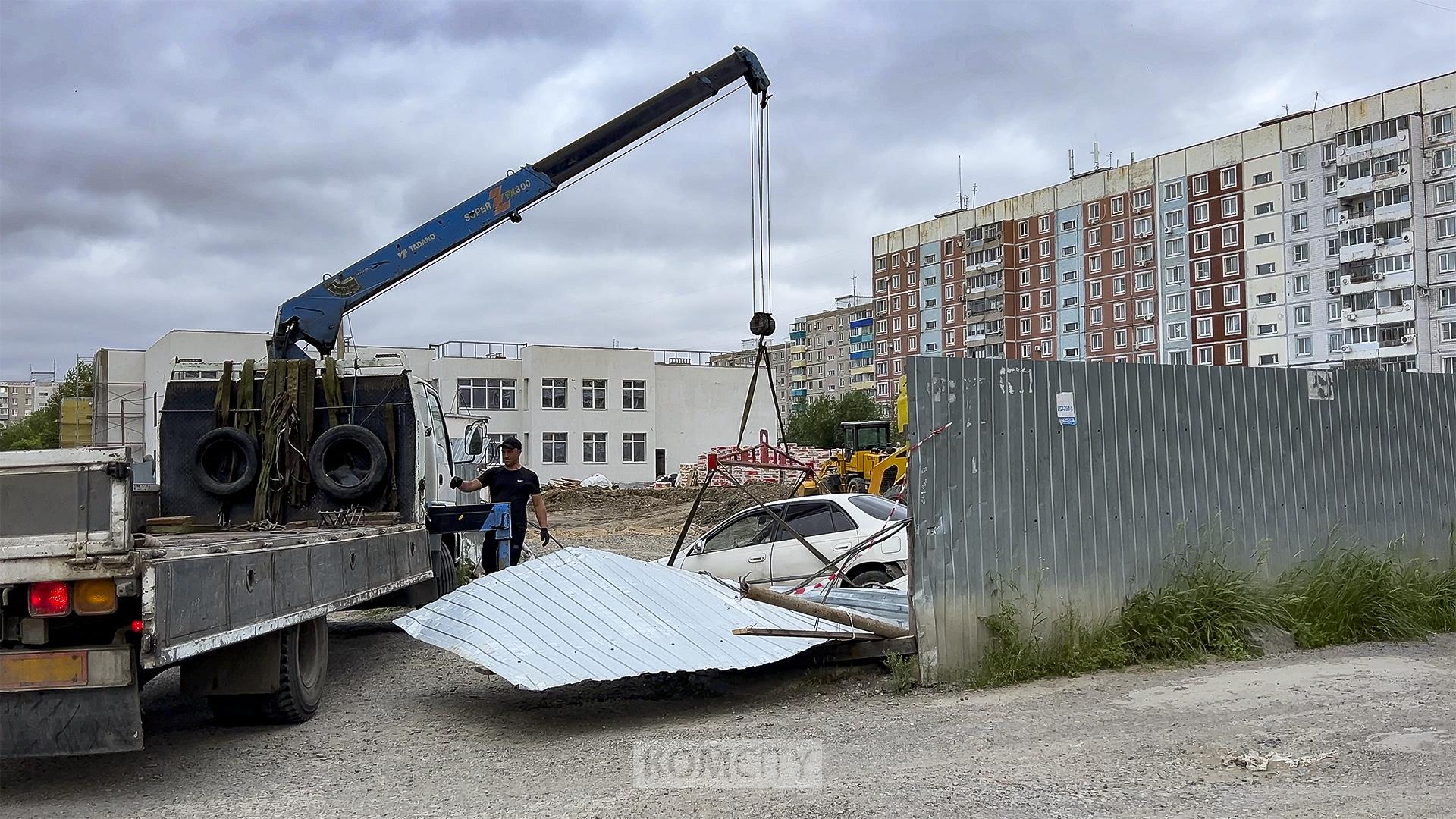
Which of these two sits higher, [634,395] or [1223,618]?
[634,395]

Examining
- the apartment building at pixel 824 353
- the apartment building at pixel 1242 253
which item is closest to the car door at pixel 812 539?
the apartment building at pixel 1242 253

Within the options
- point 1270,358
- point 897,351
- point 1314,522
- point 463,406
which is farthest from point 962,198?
point 1314,522

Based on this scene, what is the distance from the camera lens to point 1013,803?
542cm

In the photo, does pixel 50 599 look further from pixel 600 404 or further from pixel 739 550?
pixel 600 404

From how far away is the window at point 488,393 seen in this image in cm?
6906

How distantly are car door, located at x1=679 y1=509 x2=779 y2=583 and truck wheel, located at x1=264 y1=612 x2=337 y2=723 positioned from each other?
489 centimetres

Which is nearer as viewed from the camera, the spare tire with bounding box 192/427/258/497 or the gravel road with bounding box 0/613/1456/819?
the gravel road with bounding box 0/613/1456/819

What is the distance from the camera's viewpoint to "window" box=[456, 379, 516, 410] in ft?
227

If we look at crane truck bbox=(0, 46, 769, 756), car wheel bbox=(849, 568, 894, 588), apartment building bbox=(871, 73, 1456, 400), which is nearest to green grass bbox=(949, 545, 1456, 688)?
car wheel bbox=(849, 568, 894, 588)

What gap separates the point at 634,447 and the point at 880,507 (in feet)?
201

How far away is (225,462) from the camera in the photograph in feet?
35.7

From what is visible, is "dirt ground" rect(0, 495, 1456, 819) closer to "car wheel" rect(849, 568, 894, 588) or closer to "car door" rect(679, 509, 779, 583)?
"car wheel" rect(849, 568, 894, 588)

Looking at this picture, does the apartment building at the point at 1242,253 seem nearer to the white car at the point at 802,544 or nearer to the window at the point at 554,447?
the window at the point at 554,447

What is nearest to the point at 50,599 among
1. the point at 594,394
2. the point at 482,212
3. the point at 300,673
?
the point at 300,673
